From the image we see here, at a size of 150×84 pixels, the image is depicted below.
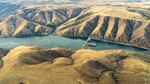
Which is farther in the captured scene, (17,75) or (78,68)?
(78,68)

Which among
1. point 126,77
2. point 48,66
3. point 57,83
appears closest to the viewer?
point 57,83

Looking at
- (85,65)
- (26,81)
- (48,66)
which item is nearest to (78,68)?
(85,65)

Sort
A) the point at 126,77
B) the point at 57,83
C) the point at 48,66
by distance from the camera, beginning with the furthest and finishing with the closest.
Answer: the point at 48,66
the point at 126,77
the point at 57,83

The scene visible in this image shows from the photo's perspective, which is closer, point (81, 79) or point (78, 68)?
point (81, 79)

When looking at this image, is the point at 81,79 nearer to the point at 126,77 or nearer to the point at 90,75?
the point at 90,75

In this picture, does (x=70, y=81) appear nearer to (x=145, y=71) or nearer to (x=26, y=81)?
(x=26, y=81)

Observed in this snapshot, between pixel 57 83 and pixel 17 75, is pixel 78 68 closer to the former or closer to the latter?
pixel 57 83

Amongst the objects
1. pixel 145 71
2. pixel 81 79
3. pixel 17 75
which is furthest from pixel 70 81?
pixel 145 71

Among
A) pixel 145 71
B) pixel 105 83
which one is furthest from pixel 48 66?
pixel 145 71
